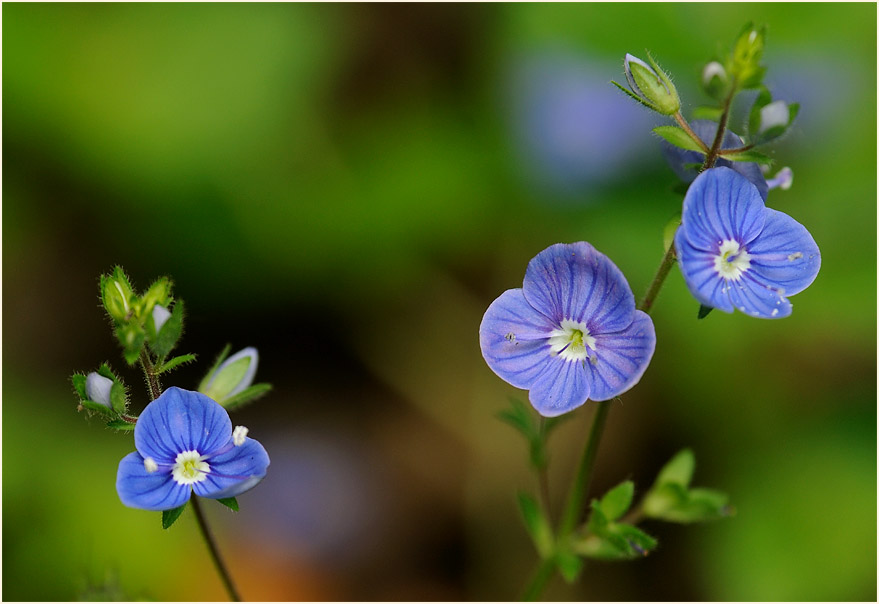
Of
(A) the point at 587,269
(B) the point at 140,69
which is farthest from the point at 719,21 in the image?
(A) the point at 587,269

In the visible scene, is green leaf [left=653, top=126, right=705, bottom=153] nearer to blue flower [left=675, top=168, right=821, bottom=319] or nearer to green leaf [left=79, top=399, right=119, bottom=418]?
blue flower [left=675, top=168, right=821, bottom=319]

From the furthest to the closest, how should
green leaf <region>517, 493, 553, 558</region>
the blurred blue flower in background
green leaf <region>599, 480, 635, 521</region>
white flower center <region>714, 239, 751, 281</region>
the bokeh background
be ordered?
1. the blurred blue flower in background
2. the bokeh background
3. green leaf <region>517, 493, 553, 558</region>
4. green leaf <region>599, 480, 635, 521</region>
5. white flower center <region>714, 239, 751, 281</region>

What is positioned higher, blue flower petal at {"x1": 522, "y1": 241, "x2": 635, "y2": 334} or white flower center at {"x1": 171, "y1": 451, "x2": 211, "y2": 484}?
blue flower petal at {"x1": 522, "y1": 241, "x2": 635, "y2": 334}

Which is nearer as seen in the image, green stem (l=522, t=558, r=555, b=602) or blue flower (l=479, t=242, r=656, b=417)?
blue flower (l=479, t=242, r=656, b=417)

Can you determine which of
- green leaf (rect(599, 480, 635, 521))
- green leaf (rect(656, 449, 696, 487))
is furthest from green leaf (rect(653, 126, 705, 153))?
green leaf (rect(656, 449, 696, 487))

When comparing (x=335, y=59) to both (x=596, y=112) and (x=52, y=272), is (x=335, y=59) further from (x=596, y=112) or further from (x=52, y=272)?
(x=52, y=272)

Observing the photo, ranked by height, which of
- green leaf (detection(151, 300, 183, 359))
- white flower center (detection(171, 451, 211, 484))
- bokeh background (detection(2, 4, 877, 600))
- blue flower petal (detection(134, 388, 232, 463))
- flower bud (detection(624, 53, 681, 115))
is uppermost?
bokeh background (detection(2, 4, 877, 600))

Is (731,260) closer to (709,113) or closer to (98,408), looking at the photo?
→ (709,113)

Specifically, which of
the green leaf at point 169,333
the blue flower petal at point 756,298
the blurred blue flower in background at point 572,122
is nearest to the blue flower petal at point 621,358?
the blue flower petal at point 756,298

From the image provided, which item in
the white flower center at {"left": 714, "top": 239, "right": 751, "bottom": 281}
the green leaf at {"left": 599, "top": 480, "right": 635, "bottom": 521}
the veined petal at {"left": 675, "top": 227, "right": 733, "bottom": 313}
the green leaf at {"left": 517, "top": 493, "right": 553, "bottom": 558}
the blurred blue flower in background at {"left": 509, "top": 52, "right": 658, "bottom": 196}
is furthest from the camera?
the blurred blue flower in background at {"left": 509, "top": 52, "right": 658, "bottom": 196}
